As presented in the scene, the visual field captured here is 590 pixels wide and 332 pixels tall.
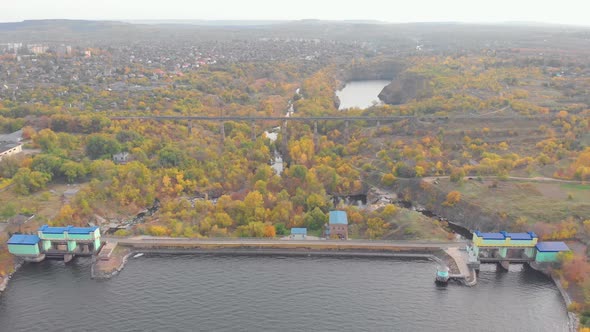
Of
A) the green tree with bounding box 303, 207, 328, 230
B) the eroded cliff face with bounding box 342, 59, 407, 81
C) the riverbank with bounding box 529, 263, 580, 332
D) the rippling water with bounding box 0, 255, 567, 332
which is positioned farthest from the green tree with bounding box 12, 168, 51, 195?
the eroded cliff face with bounding box 342, 59, 407, 81

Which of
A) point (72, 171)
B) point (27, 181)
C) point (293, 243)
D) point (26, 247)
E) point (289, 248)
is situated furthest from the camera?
point (72, 171)

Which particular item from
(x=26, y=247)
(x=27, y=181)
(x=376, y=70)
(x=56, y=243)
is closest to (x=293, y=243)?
(x=56, y=243)

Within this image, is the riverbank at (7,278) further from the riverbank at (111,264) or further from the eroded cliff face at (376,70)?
the eroded cliff face at (376,70)

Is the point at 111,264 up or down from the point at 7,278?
up

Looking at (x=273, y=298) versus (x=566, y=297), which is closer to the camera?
(x=273, y=298)

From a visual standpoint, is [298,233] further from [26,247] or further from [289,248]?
[26,247]

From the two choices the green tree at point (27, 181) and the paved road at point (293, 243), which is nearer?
the paved road at point (293, 243)

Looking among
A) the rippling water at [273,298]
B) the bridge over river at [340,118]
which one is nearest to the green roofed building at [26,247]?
the rippling water at [273,298]

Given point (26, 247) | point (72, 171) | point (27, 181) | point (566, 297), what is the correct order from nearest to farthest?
point (566, 297), point (26, 247), point (27, 181), point (72, 171)
